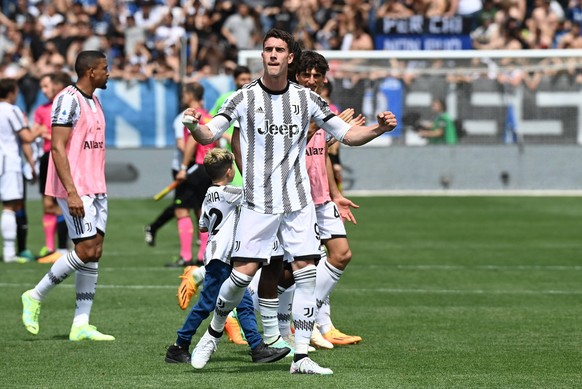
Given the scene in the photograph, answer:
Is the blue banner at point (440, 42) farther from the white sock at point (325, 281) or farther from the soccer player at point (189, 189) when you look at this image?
the white sock at point (325, 281)

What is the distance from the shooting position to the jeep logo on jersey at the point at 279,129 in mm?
8453

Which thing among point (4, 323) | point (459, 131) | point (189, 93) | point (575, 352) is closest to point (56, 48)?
point (459, 131)

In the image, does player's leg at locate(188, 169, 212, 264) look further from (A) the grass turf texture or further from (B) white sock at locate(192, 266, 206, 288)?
(B) white sock at locate(192, 266, 206, 288)

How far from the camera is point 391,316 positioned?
11656 mm

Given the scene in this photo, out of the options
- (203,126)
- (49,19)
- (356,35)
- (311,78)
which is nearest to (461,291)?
(311,78)

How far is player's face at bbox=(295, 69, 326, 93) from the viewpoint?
982cm

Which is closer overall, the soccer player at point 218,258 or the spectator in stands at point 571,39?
the soccer player at point 218,258

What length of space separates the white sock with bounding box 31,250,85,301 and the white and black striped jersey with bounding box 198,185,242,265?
1463mm

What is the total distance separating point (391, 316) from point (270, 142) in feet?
12.0

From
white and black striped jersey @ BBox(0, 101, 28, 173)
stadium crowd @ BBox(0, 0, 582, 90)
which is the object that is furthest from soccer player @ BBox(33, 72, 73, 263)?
stadium crowd @ BBox(0, 0, 582, 90)

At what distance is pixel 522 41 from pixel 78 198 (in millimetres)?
20969

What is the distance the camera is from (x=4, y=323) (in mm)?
11227

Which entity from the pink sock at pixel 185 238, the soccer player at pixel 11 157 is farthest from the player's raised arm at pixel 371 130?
the soccer player at pixel 11 157

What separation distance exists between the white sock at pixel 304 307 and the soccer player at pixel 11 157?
837 centimetres
